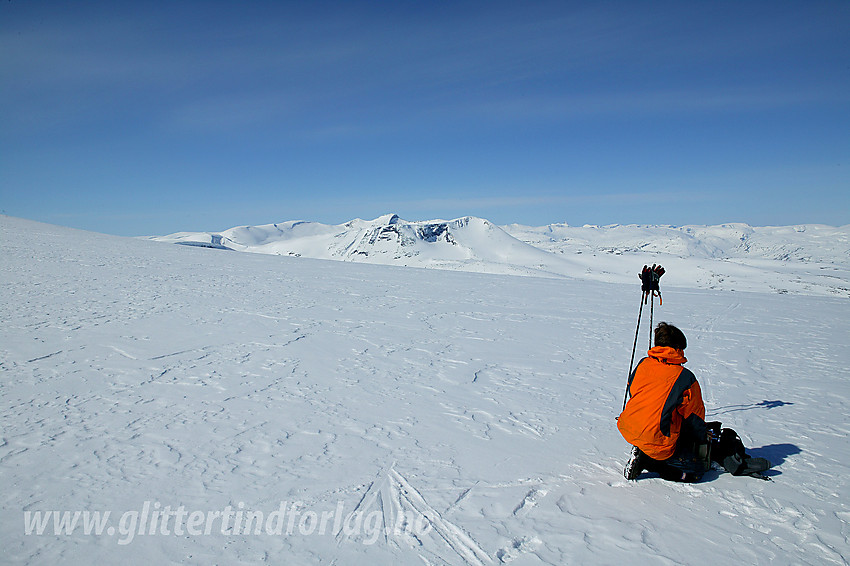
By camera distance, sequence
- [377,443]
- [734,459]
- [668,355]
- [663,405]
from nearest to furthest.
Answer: [663,405], [668,355], [734,459], [377,443]

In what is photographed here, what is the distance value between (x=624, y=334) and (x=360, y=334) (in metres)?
5.93

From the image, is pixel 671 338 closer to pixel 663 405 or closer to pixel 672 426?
pixel 663 405

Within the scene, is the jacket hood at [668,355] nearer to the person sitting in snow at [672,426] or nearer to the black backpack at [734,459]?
the person sitting in snow at [672,426]

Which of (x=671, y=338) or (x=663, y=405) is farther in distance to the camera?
(x=671, y=338)

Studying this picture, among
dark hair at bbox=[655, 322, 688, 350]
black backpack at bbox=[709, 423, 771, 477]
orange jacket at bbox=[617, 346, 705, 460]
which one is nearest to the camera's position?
orange jacket at bbox=[617, 346, 705, 460]

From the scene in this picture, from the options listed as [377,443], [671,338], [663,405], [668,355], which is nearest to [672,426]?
[663,405]

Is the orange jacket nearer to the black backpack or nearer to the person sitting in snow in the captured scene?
the person sitting in snow

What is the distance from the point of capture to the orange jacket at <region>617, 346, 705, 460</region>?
352 cm

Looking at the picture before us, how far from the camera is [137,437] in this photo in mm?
4363

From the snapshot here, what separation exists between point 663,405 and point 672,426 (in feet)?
0.75

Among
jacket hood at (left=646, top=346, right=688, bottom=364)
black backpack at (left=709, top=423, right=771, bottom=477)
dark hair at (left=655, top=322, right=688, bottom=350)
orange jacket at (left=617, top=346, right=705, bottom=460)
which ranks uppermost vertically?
dark hair at (left=655, top=322, right=688, bottom=350)

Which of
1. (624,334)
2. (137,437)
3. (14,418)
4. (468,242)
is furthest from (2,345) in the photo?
(468,242)

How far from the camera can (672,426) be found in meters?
3.58

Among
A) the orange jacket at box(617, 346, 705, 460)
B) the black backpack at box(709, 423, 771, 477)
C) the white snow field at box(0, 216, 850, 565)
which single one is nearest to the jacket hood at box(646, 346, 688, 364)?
the orange jacket at box(617, 346, 705, 460)
